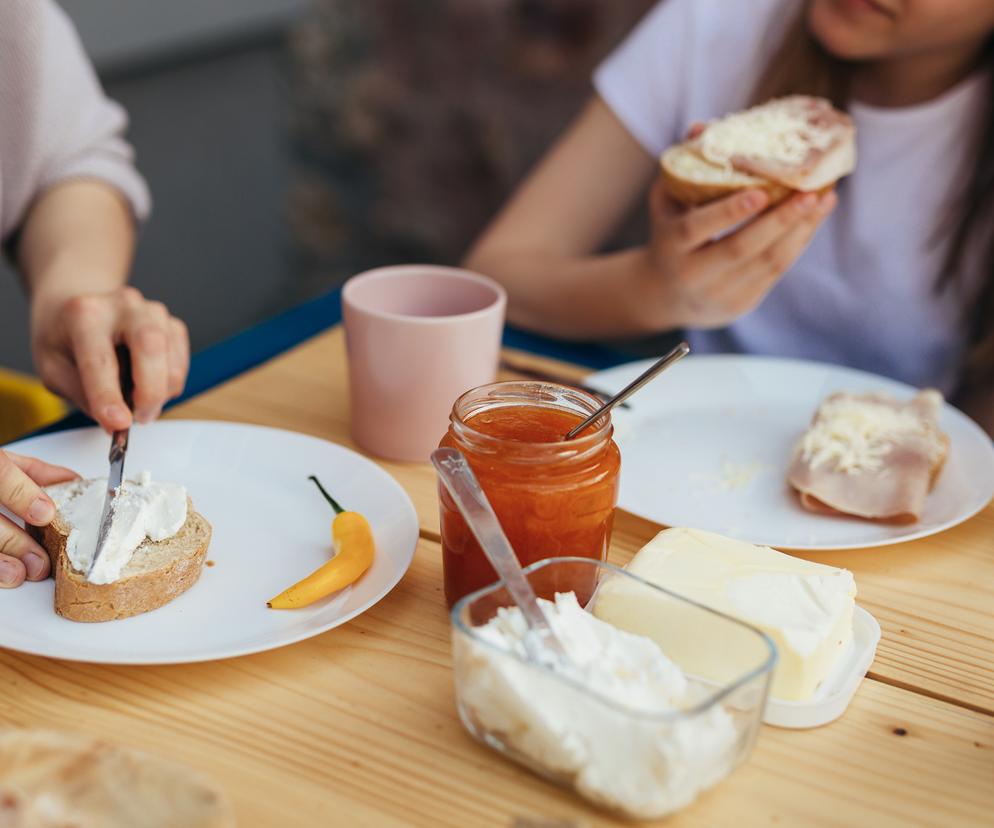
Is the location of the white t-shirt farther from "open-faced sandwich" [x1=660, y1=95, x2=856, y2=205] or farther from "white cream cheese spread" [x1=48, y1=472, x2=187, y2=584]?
"white cream cheese spread" [x1=48, y1=472, x2=187, y2=584]

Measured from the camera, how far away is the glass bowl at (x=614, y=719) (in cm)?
66

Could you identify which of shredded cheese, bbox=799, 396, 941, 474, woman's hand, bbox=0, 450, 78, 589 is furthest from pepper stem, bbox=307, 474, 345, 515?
shredded cheese, bbox=799, 396, 941, 474

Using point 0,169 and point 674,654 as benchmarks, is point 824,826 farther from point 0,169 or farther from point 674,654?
point 0,169

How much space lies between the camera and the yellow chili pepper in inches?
35.9

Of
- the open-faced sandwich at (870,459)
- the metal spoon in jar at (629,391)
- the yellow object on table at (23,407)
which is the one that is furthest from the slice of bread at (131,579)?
the yellow object on table at (23,407)

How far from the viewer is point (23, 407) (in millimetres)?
1945

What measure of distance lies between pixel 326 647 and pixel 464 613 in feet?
0.67

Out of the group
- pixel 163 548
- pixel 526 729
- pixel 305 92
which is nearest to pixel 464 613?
pixel 526 729

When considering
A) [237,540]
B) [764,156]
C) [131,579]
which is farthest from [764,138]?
[131,579]

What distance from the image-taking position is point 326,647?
2.93 ft

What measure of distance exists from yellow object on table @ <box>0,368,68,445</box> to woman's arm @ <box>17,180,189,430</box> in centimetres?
40

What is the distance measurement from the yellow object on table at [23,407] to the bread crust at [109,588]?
109 centimetres

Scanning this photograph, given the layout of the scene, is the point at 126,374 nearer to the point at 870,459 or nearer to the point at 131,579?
the point at 131,579

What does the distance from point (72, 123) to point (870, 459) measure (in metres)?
1.32
